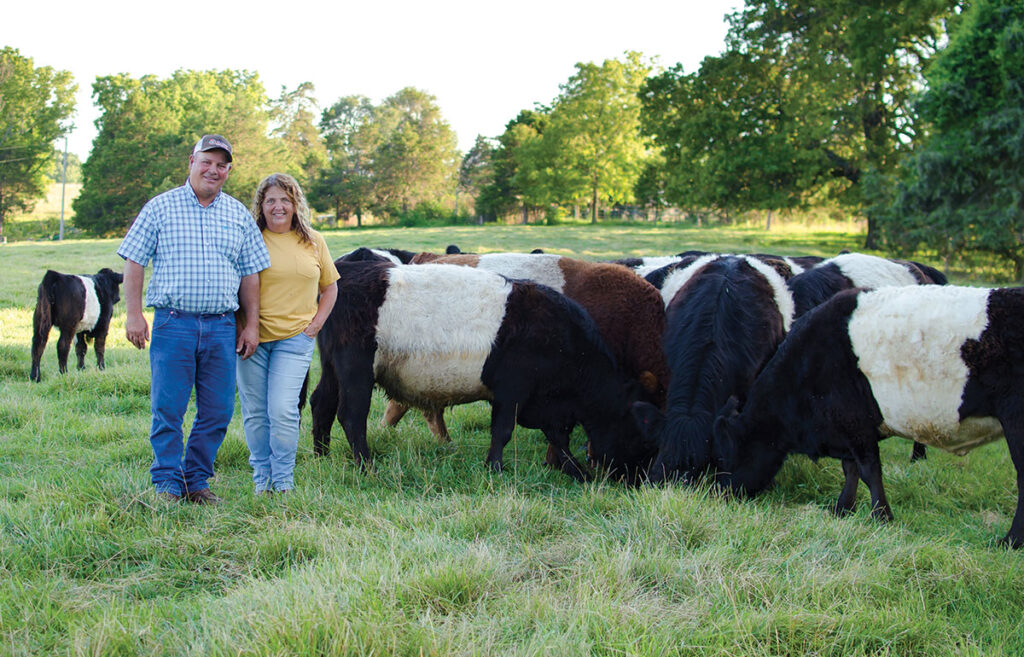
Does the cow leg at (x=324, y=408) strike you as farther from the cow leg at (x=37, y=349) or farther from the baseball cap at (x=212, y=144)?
the cow leg at (x=37, y=349)

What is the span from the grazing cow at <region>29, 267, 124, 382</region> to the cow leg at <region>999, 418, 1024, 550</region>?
925cm

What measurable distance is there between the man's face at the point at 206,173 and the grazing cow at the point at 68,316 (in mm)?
5559

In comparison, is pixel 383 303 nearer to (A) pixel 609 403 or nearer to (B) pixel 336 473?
(B) pixel 336 473

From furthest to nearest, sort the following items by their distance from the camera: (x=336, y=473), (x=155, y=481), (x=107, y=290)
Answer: (x=107, y=290), (x=336, y=473), (x=155, y=481)

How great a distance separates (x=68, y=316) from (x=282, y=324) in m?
5.97

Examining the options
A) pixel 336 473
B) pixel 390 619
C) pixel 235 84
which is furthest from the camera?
pixel 235 84

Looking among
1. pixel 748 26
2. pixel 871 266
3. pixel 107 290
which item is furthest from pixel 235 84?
pixel 871 266

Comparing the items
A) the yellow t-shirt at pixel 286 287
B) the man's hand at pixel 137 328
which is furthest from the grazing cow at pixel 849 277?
the man's hand at pixel 137 328

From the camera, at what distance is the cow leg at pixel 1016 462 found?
4.03 meters

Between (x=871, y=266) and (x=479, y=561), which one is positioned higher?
(x=871, y=266)

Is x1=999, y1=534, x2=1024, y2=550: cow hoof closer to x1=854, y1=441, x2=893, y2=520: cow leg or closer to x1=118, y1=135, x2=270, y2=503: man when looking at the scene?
x1=854, y1=441, x2=893, y2=520: cow leg

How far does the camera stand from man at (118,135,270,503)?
4176 millimetres

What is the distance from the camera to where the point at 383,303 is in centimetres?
541

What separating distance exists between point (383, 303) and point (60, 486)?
2360 mm
